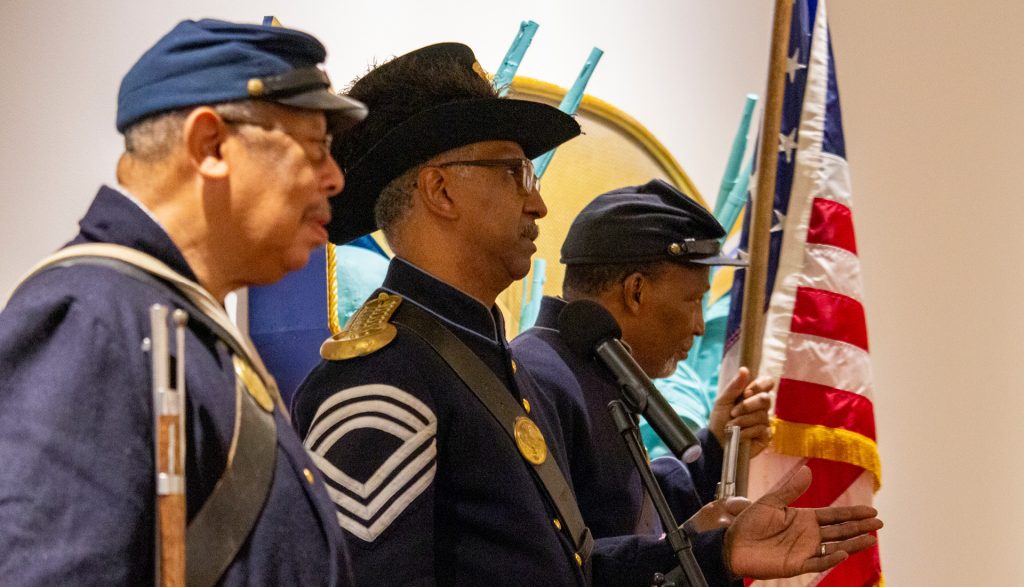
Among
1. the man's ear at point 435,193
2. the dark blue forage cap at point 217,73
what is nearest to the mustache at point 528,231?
the man's ear at point 435,193

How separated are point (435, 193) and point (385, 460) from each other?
48 centimetres

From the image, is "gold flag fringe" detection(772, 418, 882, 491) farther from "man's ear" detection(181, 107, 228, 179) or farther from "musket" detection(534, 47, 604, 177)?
"man's ear" detection(181, 107, 228, 179)

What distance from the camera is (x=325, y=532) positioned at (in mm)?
1231

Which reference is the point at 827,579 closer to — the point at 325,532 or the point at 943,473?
the point at 943,473

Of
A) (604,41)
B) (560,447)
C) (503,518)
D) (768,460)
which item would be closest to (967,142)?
A: (604,41)

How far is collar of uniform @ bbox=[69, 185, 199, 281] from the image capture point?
3.92 ft

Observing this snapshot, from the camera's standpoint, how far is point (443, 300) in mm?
1884

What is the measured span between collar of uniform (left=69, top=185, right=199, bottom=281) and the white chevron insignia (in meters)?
0.49

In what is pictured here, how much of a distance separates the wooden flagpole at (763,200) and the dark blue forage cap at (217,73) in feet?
5.31

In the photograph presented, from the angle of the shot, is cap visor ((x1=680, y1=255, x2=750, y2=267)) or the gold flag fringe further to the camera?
the gold flag fringe

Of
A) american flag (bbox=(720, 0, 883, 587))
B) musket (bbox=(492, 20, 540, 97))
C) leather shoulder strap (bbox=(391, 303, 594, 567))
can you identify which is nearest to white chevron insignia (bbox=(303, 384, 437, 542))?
leather shoulder strap (bbox=(391, 303, 594, 567))

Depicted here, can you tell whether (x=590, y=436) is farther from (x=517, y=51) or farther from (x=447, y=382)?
(x=517, y=51)

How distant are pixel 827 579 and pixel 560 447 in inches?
51.6

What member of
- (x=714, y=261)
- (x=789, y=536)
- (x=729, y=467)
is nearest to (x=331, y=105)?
(x=789, y=536)
